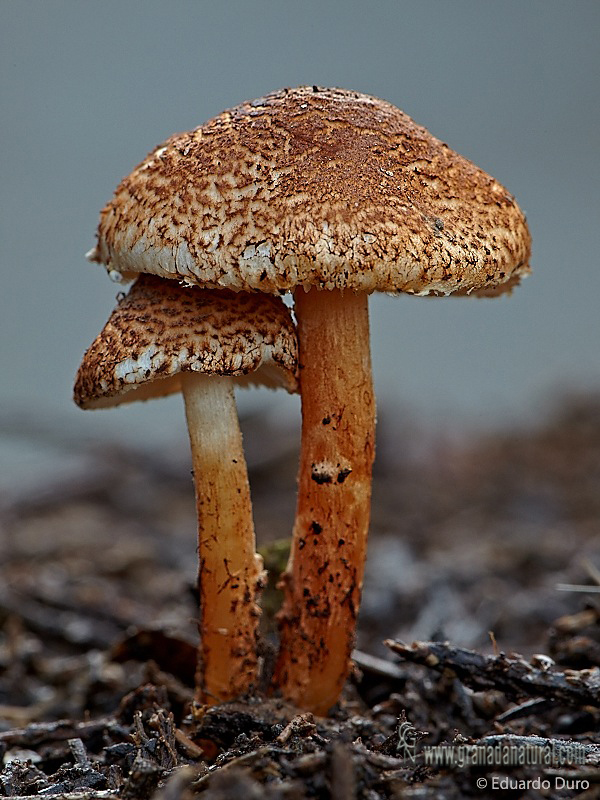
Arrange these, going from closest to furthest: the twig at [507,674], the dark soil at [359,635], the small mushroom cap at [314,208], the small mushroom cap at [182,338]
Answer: the dark soil at [359,635], the small mushroom cap at [314,208], the small mushroom cap at [182,338], the twig at [507,674]

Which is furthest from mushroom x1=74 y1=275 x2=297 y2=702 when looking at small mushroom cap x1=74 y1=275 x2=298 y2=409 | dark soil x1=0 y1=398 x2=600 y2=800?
dark soil x1=0 y1=398 x2=600 y2=800

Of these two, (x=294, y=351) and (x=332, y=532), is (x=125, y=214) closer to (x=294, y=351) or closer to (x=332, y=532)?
(x=294, y=351)

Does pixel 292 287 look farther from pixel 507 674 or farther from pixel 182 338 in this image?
pixel 507 674

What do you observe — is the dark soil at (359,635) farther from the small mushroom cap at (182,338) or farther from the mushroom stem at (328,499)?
the small mushroom cap at (182,338)

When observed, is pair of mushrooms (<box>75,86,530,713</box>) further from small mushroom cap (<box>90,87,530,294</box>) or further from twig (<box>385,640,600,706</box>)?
twig (<box>385,640,600,706</box>)

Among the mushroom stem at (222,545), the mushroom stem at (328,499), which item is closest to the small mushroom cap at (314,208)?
the mushroom stem at (328,499)
